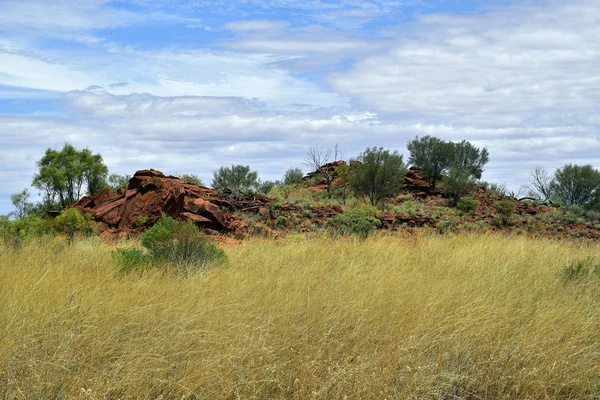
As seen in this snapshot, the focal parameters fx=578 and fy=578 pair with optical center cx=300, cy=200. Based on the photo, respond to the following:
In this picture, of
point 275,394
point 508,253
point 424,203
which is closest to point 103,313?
point 275,394

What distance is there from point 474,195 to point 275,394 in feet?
108

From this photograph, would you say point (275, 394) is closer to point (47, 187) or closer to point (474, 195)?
point (47, 187)

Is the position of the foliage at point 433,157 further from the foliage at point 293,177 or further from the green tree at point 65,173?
the green tree at point 65,173

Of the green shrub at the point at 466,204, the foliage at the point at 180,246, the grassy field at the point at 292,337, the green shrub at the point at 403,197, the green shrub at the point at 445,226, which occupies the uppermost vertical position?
the green shrub at the point at 403,197

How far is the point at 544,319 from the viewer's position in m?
6.32

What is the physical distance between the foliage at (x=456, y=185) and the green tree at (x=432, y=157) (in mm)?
3406

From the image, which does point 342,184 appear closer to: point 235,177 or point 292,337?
point 235,177

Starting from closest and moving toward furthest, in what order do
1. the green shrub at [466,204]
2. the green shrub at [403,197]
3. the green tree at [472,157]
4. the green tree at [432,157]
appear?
the green shrub at [466,204] < the green shrub at [403,197] < the green tree at [432,157] < the green tree at [472,157]

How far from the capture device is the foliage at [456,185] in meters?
34.4

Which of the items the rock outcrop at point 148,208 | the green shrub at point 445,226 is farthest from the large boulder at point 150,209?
the green shrub at point 445,226

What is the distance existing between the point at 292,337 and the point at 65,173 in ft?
83.4

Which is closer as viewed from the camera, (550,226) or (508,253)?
(508,253)

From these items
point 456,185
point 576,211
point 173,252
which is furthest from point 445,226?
point 173,252

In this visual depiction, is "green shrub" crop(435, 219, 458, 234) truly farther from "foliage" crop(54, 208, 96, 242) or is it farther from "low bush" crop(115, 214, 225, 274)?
"low bush" crop(115, 214, 225, 274)
